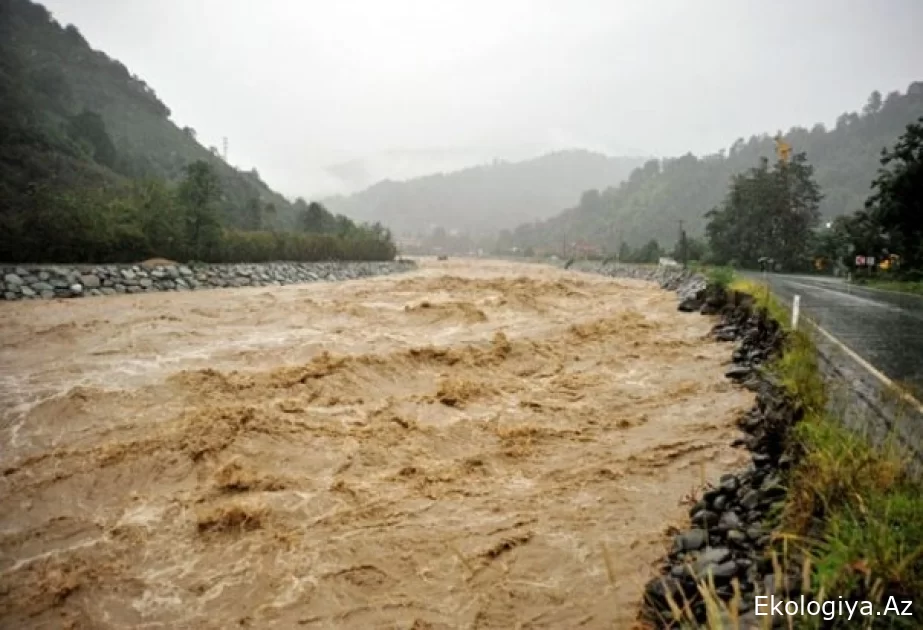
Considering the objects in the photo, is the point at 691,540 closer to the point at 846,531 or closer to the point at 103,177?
the point at 846,531

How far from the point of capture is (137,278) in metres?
22.7

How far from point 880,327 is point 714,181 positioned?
110 m

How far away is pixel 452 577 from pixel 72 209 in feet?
85.4

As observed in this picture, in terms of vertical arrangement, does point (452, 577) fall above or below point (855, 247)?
below

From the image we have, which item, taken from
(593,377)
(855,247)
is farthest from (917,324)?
(855,247)

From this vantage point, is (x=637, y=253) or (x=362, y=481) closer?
(x=362, y=481)

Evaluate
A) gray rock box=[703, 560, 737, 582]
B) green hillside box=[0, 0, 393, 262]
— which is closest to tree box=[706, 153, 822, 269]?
green hillside box=[0, 0, 393, 262]

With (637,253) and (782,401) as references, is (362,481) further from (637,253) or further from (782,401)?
(637,253)

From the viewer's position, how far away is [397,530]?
5.14 meters

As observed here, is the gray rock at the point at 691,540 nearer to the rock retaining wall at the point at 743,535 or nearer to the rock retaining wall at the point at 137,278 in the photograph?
the rock retaining wall at the point at 743,535

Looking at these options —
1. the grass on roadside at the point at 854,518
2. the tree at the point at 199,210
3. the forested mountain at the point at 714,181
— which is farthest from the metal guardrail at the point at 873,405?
the forested mountain at the point at 714,181

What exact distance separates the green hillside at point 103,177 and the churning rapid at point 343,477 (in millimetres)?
12836

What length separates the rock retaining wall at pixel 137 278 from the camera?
18703 mm

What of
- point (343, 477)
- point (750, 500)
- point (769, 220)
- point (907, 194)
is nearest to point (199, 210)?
point (343, 477)
